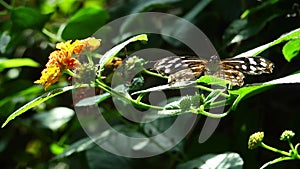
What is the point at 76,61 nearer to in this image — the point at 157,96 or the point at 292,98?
the point at 157,96

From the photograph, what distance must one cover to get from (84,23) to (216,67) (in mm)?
538

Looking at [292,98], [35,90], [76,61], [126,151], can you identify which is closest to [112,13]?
[35,90]

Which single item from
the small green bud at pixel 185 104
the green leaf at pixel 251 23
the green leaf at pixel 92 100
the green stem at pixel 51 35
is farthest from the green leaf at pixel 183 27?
the small green bud at pixel 185 104

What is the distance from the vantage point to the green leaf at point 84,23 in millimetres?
1171

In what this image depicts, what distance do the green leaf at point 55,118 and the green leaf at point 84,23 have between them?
27cm

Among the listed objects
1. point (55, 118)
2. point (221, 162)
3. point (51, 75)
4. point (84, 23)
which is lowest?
point (221, 162)

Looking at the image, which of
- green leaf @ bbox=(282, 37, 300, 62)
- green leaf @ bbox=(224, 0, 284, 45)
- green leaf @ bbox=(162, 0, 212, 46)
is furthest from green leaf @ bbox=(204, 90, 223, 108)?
green leaf @ bbox=(162, 0, 212, 46)

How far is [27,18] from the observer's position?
4.00 ft

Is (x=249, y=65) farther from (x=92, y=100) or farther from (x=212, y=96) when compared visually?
(x=92, y=100)

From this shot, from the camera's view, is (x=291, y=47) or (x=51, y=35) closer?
(x=291, y=47)

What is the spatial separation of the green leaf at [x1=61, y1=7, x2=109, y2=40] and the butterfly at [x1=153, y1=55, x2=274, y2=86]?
47 centimetres

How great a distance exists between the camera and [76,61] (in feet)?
2.48

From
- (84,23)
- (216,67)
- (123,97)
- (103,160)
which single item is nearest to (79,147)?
(103,160)

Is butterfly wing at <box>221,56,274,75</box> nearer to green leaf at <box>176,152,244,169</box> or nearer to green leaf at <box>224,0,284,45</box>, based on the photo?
green leaf at <box>176,152,244,169</box>
